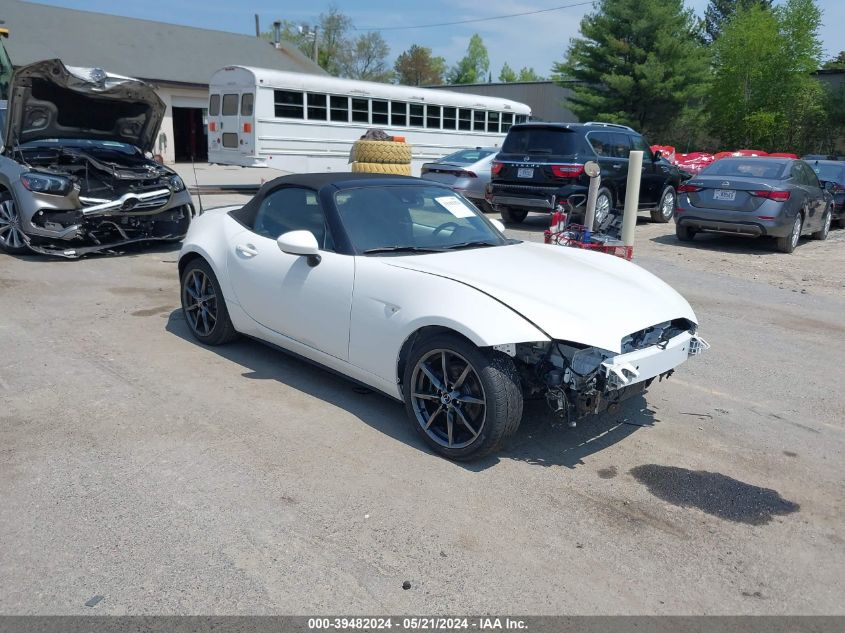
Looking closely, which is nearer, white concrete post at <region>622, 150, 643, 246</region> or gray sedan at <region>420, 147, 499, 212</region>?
white concrete post at <region>622, 150, 643, 246</region>

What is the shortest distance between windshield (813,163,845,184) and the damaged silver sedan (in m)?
13.3

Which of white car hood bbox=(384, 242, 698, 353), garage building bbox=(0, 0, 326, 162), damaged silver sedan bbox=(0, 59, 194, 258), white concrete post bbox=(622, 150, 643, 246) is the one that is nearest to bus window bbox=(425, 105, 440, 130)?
garage building bbox=(0, 0, 326, 162)

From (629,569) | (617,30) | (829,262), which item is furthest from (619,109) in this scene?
(629,569)

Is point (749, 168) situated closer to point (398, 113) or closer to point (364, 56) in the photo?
point (398, 113)

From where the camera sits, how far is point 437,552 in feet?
10.7

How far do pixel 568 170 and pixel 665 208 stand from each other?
13.2 ft

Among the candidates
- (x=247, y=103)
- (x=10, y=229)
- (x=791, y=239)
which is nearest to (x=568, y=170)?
(x=791, y=239)

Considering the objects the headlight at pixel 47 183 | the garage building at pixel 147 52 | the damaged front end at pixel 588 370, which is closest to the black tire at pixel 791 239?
the damaged front end at pixel 588 370

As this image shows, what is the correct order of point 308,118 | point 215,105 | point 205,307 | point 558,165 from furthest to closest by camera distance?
point 215,105, point 308,118, point 558,165, point 205,307

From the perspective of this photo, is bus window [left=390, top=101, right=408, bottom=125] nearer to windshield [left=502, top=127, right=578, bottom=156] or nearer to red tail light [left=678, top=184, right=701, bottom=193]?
windshield [left=502, top=127, right=578, bottom=156]

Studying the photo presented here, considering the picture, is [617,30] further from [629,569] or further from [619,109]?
[629,569]

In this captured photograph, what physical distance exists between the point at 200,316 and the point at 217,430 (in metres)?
1.87

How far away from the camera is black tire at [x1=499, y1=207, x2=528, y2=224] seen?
14656 millimetres

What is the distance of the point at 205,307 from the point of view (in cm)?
598
